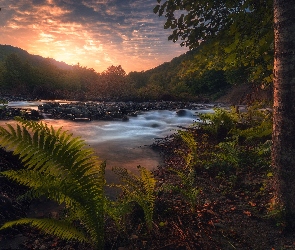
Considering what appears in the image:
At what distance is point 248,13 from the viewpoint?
3.97 meters

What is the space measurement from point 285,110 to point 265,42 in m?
1.34

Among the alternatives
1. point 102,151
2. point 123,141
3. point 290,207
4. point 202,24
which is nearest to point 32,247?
point 290,207

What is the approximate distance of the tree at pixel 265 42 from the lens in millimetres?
2893

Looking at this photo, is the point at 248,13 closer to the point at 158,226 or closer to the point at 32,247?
the point at 158,226

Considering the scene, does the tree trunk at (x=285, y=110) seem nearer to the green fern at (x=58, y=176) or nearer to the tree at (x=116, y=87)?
the green fern at (x=58, y=176)

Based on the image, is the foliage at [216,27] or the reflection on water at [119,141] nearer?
the foliage at [216,27]

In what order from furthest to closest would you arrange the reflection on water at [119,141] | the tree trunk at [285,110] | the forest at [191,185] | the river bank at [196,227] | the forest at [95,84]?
the forest at [95,84], the reflection on water at [119,141], the river bank at [196,227], the tree trunk at [285,110], the forest at [191,185]

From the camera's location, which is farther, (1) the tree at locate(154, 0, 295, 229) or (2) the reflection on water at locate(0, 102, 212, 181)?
(2) the reflection on water at locate(0, 102, 212, 181)

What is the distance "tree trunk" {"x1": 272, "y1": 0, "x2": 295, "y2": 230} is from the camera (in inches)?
112

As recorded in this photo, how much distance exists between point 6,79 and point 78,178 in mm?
59228

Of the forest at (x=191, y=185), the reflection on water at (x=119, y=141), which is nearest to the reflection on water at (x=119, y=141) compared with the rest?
the reflection on water at (x=119, y=141)

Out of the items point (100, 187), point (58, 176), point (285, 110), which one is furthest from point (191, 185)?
point (58, 176)

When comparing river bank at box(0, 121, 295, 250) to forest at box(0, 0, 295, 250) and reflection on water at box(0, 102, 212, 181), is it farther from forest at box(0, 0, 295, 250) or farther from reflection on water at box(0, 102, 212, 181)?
reflection on water at box(0, 102, 212, 181)

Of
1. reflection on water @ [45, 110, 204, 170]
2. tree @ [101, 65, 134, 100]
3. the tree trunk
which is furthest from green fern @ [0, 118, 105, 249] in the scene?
tree @ [101, 65, 134, 100]
